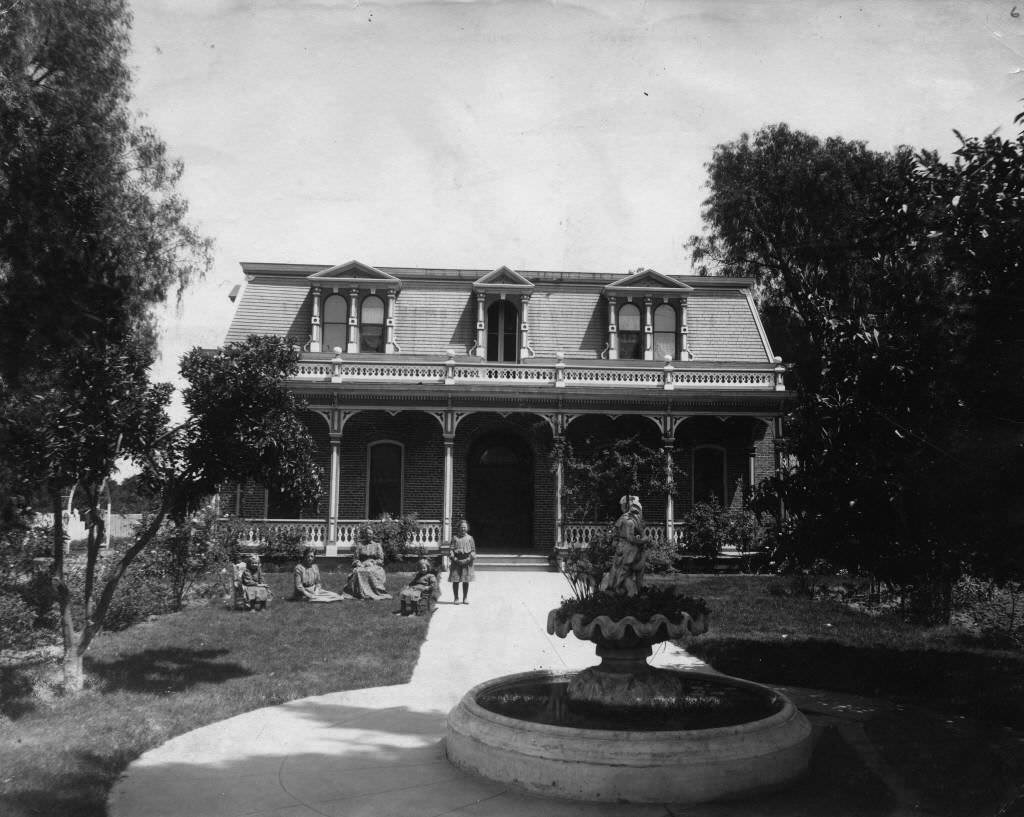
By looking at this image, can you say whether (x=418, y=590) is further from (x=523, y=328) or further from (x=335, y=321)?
(x=335, y=321)

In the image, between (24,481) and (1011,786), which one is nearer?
(1011,786)

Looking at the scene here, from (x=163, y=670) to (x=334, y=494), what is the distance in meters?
13.0

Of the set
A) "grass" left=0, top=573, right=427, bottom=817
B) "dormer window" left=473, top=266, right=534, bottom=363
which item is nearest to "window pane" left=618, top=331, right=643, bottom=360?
"dormer window" left=473, top=266, right=534, bottom=363

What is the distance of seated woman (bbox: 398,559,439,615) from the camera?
52.6ft

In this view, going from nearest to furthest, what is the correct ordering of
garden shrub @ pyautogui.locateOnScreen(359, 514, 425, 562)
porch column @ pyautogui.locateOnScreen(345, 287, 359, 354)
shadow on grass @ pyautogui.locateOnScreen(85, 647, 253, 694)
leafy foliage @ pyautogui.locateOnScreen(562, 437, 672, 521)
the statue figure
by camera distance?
the statue figure, shadow on grass @ pyautogui.locateOnScreen(85, 647, 253, 694), garden shrub @ pyautogui.locateOnScreen(359, 514, 425, 562), leafy foliage @ pyautogui.locateOnScreen(562, 437, 672, 521), porch column @ pyautogui.locateOnScreen(345, 287, 359, 354)

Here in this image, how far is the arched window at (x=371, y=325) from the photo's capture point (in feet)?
88.5

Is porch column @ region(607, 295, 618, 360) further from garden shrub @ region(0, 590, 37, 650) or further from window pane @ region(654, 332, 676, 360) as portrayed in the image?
garden shrub @ region(0, 590, 37, 650)

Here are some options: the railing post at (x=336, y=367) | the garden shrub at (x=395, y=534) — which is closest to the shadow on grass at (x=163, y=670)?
the garden shrub at (x=395, y=534)

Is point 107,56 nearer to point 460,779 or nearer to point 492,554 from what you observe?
point 492,554

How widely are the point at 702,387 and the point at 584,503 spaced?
4.57 metres

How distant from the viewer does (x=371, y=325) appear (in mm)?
27078

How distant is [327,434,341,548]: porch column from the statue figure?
53.1ft

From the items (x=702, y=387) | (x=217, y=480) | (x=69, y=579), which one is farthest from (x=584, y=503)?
(x=217, y=480)

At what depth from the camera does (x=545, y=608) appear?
17234mm
